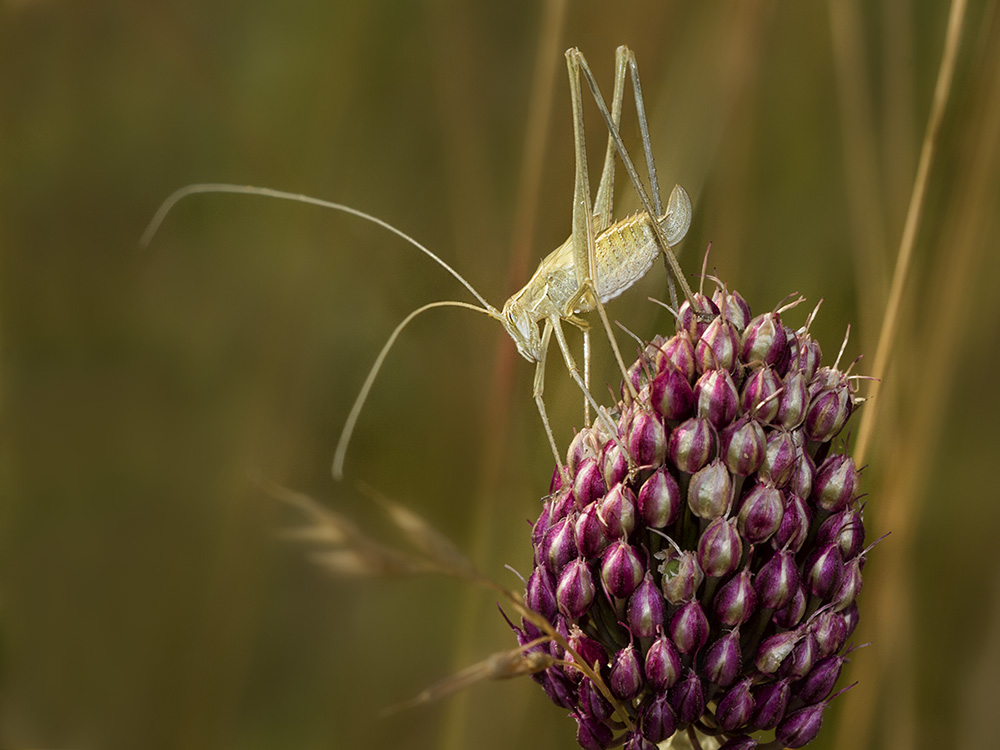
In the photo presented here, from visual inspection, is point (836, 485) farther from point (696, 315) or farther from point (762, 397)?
point (696, 315)

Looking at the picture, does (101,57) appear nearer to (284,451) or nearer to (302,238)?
(302,238)

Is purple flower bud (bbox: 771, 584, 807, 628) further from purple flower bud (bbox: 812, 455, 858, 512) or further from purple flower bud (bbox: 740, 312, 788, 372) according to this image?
purple flower bud (bbox: 740, 312, 788, 372)

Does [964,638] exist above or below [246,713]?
above

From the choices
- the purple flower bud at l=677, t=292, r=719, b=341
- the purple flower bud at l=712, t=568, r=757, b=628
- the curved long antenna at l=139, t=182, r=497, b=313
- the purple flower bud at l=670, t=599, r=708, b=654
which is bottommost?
the purple flower bud at l=670, t=599, r=708, b=654

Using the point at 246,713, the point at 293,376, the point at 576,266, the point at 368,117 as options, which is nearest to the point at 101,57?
the point at 368,117

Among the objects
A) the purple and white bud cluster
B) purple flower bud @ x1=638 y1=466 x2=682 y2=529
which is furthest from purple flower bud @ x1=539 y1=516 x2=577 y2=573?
purple flower bud @ x1=638 y1=466 x2=682 y2=529

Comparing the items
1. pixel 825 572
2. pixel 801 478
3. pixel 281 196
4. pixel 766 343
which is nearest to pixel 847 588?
pixel 825 572
